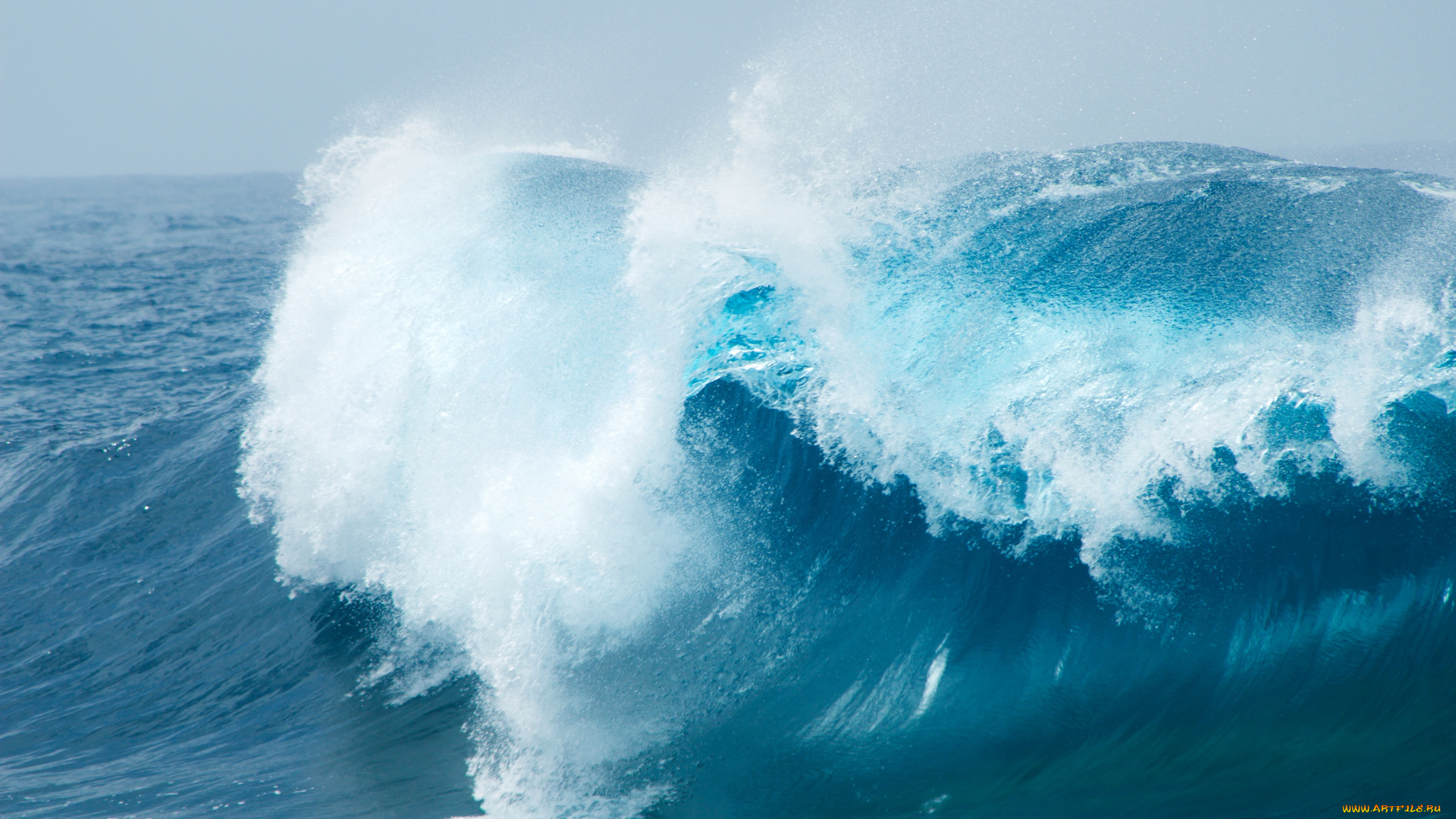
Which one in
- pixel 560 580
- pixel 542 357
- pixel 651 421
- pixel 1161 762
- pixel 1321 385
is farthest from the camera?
pixel 542 357

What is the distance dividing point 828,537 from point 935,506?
571 millimetres

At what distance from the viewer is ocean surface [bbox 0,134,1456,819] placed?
355cm

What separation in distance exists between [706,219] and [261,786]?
3979mm

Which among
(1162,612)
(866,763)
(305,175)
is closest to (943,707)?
(866,763)

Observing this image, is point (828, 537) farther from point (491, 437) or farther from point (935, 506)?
point (491, 437)

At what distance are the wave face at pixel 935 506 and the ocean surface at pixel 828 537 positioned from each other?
2cm

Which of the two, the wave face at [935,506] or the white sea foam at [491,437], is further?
the white sea foam at [491,437]

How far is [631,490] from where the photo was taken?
4340 millimetres

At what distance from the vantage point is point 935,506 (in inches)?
166

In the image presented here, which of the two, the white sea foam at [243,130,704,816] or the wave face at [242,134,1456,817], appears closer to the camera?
the wave face at [242,134,1456,817]

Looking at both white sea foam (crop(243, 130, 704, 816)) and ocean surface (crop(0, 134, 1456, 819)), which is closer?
ocean surface (crop(0, 134, 1456, 819))

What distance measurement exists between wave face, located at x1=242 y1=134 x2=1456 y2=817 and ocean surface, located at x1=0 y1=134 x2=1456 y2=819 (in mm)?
20

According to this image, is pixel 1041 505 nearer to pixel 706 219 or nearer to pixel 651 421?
pixel 651 421

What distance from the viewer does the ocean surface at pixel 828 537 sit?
140 inches
